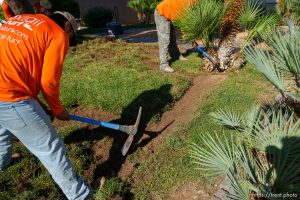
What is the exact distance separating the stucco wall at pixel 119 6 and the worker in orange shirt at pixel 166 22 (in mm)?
14331

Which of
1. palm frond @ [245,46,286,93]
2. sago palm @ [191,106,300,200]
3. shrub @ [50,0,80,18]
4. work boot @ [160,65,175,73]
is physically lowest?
shrub @ [50,0,80,18]

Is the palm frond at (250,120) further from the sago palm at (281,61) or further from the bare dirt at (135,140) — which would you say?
the bare dirt at (135,140)

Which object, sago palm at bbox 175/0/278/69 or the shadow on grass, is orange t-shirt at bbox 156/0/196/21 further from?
the shadow on grass

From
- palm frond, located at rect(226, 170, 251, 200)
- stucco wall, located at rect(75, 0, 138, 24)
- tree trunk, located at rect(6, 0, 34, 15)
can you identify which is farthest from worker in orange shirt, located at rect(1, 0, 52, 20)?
stucco wall, located at rect(75, 0, 138, 24)

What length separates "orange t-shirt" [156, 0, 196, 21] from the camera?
536cm

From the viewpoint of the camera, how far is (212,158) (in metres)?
2.34

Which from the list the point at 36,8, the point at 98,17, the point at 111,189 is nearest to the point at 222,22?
the point at 111,189

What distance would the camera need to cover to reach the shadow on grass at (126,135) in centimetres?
367

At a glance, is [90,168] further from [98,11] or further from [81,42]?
[98,11]

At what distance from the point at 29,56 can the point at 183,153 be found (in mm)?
1997

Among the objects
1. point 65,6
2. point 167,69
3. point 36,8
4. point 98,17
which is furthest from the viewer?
point 98,17

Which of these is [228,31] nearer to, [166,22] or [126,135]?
[166,22]

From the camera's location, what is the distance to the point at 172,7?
5746mm

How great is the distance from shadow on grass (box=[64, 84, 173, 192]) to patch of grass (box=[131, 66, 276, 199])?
30 centimetres
